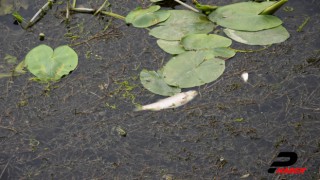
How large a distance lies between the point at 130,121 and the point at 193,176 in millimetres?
316

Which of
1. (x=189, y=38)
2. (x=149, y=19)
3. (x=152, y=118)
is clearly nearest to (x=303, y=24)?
(x=189, y=38)

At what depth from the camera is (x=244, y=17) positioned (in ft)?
6.42

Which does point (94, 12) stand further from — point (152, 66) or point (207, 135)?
point (207, 135)

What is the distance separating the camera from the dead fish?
1.71 metres

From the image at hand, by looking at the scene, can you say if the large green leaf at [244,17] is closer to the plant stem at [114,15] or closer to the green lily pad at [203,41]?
the green lily pad at [203,41]

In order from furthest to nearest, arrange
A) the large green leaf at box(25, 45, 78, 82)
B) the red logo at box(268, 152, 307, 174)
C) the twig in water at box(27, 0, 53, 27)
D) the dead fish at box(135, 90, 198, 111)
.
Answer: the twig in water at box(27, 0, 53, 27), the large green leaf at box(25, 45, 78, 82), the dead fish at box(135, 90, 198, 111), the red logo at box(268, 152, 307, 174)

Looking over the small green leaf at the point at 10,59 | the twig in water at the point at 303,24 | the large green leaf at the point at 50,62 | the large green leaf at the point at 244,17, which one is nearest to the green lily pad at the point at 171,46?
the large green leaf at the point at 244,17

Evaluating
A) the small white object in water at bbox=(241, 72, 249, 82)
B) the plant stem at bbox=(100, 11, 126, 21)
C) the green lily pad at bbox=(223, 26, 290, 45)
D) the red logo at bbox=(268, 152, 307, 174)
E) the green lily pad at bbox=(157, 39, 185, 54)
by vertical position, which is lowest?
the red logo at bbox=(268, 152, 307, 174)

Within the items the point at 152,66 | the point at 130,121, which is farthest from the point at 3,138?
the point at 152,66

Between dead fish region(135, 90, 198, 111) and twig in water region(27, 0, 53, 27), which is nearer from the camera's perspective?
dead fish region(135, 90, 198, 111)

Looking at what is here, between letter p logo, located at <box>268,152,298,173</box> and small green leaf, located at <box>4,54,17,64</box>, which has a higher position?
small green leaf, located at <box>4,54,17,64</box>

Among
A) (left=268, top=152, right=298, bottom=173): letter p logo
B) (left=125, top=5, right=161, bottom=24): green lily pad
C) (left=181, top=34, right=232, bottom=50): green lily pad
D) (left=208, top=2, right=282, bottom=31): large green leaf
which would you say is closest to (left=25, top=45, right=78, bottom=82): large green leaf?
(left=125, top=5, right=161, bottom=24): green lily pad

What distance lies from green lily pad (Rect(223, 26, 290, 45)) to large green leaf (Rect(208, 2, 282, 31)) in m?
0.02

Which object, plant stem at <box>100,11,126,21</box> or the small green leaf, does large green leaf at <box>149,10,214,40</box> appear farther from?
the small green leaf
